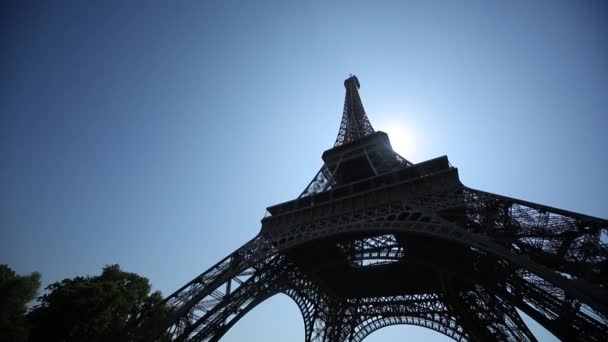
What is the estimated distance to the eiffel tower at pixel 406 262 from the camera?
8953mm

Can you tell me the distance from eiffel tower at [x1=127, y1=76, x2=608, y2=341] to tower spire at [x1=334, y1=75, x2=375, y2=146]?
3.64 m

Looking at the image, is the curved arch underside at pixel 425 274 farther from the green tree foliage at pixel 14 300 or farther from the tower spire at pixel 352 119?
the tower spire at pixel 352 119

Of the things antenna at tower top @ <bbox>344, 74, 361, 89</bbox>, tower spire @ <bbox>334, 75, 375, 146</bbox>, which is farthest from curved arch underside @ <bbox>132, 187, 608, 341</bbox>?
antenna at tower top @ <bbox>344, 74, 361, 89</bbox>

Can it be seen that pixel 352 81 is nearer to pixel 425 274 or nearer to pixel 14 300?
pixel 425 274

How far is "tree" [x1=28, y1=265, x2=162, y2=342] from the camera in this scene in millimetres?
16609

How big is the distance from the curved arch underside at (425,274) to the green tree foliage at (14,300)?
26.1 ft

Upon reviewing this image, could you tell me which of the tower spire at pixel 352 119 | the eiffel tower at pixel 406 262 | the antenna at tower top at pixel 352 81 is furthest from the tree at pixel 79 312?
the antenna at tower top at pixel 352 81

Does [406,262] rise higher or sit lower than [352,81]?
lower

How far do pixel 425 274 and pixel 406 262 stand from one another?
257cm

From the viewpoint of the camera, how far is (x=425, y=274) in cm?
1873

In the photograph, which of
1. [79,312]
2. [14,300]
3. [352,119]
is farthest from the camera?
[352,119]

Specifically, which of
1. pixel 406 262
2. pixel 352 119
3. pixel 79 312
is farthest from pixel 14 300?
pixel 352 119

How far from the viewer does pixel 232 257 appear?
1596 centimetres

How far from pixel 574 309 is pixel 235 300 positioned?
1355cm
